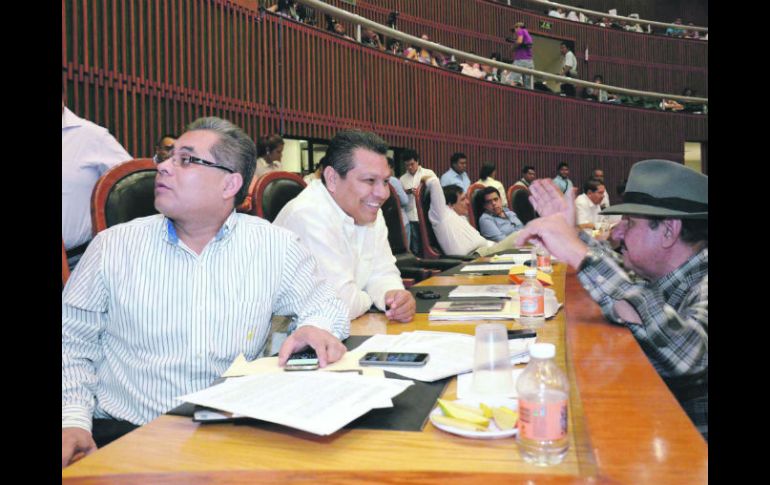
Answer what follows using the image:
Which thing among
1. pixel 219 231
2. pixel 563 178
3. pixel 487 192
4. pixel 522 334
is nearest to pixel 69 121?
pixel 219 231

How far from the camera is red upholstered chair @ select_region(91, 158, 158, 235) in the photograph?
66.2 inches

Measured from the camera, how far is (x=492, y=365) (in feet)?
3.81

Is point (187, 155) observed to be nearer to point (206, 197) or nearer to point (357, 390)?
point (206, 197)

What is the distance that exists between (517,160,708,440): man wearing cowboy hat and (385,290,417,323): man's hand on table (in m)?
0.41

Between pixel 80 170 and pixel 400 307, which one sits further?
pixel 80 170

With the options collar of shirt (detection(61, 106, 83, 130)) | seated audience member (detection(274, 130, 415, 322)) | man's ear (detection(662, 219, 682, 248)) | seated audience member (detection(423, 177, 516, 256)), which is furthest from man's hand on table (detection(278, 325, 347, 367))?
seated audience member (detection(423, 177, 516, 256))

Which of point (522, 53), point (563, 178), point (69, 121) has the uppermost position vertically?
point (522, 53)

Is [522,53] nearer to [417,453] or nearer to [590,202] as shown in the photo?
[590,202]

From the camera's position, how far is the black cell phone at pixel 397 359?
4.37ft

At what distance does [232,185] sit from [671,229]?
3.61ft

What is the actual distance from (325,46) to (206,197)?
Result: 6.05 m
